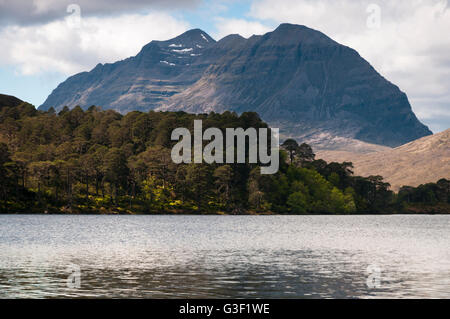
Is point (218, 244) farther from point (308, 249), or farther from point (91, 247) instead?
point (91, 247)

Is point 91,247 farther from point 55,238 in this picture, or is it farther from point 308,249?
point 308,249

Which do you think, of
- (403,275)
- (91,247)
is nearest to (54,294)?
(403,275)

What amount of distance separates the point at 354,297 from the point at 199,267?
73.8ft

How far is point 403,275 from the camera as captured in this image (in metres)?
57.8

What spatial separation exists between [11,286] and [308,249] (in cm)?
5230

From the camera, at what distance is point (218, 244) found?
96.5 metres

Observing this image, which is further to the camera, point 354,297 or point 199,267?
point 199,267

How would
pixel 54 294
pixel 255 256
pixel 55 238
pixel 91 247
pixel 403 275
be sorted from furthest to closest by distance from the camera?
pixel 55 238 < pixel 91 247 < pixel 255 256 < pixel 403 275 < pixel 54 294
